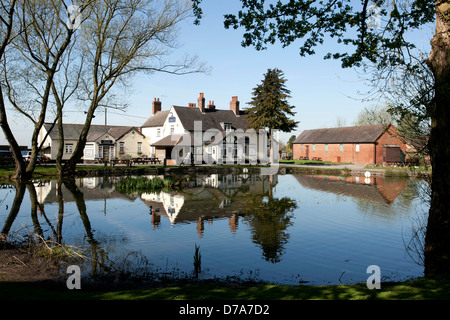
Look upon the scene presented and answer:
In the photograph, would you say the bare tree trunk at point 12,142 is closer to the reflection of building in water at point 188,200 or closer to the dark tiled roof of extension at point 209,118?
the reflection of building in water at point 188,200

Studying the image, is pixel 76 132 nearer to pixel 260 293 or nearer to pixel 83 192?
pixel 83 192

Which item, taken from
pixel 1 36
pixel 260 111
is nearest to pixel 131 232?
pixel 1 36

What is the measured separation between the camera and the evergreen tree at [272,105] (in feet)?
152

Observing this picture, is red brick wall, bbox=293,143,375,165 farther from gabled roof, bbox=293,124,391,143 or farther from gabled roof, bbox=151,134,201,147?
gabled roof, bbox=151,134,201,147

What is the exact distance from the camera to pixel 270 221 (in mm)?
14422

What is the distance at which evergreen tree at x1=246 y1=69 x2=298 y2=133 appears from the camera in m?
46.4

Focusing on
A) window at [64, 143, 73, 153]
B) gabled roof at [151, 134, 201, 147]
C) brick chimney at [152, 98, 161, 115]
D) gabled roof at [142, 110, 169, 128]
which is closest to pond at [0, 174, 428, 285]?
gabled roof at [151, 134, 201, 147]

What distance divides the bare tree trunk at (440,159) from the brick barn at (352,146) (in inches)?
1556

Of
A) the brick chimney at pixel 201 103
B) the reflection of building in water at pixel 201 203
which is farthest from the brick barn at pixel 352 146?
the reflection of building in water at pixel 201 203

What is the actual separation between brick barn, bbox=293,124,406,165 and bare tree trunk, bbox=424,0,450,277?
39.5 m

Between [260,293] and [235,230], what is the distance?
6.82 m

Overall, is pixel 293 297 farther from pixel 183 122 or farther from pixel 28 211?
pixel 183 122

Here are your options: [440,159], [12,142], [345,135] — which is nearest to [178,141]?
[12,142]

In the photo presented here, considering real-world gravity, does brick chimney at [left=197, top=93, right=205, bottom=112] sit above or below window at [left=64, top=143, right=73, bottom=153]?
above
